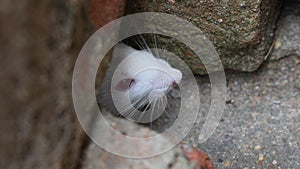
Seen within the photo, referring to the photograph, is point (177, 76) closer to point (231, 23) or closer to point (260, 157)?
point (231, 23)

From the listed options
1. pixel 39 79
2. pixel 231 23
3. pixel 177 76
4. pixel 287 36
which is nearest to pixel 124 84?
pixel 177 76

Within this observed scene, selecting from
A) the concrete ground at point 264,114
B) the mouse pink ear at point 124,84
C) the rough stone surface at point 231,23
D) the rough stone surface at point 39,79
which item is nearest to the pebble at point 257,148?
the concrete ground at point 264,114

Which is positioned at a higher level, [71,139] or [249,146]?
[71,139]

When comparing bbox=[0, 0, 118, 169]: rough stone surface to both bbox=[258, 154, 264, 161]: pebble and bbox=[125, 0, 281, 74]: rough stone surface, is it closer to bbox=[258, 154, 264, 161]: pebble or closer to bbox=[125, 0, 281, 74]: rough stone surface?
bbox=[125, 0, 281, 74]: rough stone surface

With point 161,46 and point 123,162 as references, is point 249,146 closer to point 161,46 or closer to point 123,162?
point 161,46

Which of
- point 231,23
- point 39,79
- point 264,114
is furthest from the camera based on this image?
point 264,114

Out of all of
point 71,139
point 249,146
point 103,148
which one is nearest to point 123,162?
point 103,148

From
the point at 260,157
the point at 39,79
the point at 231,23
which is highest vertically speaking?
the point at 39,79
